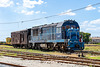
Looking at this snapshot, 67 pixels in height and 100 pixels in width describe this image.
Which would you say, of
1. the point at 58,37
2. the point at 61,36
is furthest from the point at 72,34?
Result: the point at 58,37

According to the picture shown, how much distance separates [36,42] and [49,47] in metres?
3.33

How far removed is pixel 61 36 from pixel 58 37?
0.61 meters

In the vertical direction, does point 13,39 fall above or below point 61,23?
below

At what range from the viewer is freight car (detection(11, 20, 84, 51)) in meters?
17.7

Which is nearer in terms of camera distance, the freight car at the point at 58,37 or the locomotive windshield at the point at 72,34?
the freight car at the point at 58,37

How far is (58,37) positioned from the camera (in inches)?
752

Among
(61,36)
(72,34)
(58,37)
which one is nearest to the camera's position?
(72,34)

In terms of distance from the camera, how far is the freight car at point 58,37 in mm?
17652

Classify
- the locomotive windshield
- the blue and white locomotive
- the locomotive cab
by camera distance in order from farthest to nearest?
the locomotive windshield
the blue and white locomotive
the locomotive cab

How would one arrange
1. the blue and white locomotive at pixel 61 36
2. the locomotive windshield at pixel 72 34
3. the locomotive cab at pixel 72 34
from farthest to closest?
1. the locomotive windshield at pixel 72 34
2. the blue and white locomotive at pixel 61 36
3. the locomotive cab at pixel 72 34

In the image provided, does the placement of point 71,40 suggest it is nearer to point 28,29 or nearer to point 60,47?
point 60,47

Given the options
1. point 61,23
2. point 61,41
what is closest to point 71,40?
point 61,41

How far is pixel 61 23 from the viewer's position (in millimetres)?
18922

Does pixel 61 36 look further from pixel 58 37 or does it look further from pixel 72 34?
pixel 72 34
